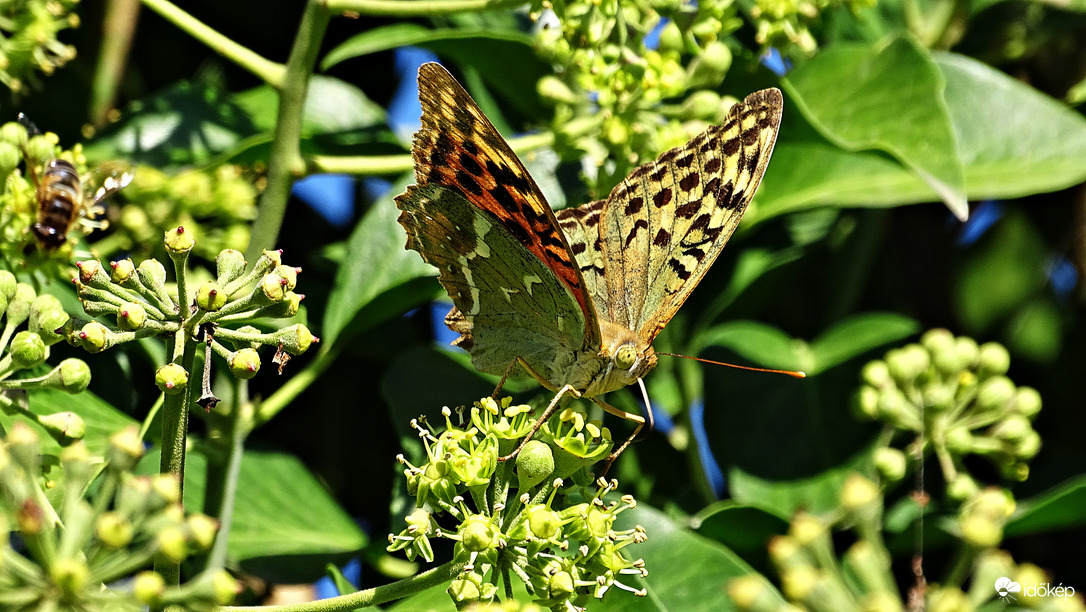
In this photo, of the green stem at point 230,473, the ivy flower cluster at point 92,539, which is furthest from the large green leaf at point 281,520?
the ivy flower cluster at point 92,539

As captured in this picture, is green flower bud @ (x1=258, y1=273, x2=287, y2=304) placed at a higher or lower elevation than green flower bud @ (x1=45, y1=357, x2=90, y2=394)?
higher

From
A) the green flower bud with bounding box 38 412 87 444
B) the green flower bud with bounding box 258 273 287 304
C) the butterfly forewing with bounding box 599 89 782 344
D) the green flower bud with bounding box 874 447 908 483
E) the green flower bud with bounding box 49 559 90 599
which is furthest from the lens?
the green flower bud with bounding box 874 447 908 483

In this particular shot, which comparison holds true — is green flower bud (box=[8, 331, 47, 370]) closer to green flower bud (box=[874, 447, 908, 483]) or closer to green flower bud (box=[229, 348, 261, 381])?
green flower bud (box=[229, 348, 261, 381])

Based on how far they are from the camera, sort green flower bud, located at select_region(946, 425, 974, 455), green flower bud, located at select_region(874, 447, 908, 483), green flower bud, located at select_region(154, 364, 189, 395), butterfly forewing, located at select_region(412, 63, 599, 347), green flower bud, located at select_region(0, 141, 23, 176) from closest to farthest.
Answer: green flower bud, located at select_region(154, 364, 189, 395), butterfly forewing, located at select_region(412, 63, 599, 347), green flower bud, located at select_region(0, 141, 23, 176), green flower bud, located at select_region(874, 447, 908, 483), green flower bud, located at select_region(946, 425, 974, 455)

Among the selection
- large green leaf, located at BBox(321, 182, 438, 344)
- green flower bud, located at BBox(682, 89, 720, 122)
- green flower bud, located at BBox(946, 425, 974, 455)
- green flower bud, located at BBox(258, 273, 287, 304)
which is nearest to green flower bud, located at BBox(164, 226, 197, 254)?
green flower bud, located at BBox(258, 273, 287, 304)

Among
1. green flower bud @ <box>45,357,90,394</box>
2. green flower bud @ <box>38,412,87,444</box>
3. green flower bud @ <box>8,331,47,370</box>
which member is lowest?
green flower bud @ <box>38,412,87,444</box>

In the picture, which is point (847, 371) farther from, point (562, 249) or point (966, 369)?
point (562, 249)
